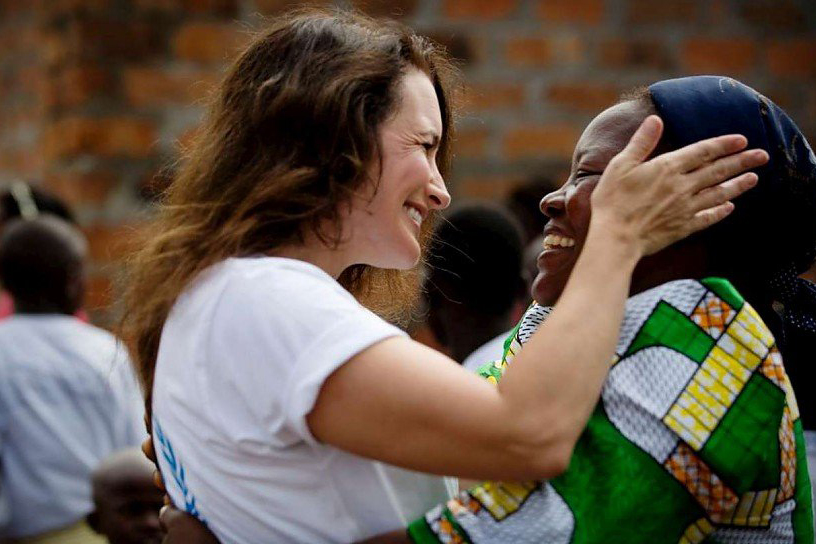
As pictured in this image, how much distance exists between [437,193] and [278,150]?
0.27 metres

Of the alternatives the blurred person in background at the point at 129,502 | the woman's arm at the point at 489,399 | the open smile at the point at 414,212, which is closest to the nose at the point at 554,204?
the open smile at the point at 414,212

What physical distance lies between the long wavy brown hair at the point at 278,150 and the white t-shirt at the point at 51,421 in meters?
2.18

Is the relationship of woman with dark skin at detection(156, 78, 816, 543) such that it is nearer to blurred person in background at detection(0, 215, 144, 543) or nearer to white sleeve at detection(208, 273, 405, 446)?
white sleeve at detection(208, 273, 405, 446)

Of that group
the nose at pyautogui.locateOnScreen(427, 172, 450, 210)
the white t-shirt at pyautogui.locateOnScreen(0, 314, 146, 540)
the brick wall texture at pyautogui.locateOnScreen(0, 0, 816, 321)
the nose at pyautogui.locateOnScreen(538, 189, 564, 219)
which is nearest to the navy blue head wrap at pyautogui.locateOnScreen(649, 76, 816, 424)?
the nose at pyautogui.locateOnScreen(538, 189, 564, 219)

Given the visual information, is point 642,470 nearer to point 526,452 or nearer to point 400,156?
point 526,452

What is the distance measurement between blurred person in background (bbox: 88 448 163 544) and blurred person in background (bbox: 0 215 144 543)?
605 millimetres

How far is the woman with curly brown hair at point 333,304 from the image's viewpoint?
5.64 ft

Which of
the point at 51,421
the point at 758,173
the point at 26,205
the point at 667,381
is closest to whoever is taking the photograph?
the point at 667,381

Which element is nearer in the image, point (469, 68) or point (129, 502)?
point (129, 502)

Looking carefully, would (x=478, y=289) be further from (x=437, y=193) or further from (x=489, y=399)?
(x=489, y=399)

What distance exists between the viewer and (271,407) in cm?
178

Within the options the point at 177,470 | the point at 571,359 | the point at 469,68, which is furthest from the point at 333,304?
the point at 469,68

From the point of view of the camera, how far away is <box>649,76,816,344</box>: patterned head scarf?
6.48 ft

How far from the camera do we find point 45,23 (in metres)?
5.38
